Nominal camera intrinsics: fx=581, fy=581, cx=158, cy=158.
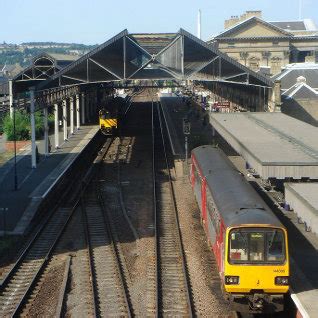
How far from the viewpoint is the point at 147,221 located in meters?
24.5

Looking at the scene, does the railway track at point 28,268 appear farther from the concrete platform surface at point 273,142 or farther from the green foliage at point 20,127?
the green foliage at point 20,127

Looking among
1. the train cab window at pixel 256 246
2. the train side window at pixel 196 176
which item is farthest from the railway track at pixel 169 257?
Answer: the train cab window at pixel 256 246

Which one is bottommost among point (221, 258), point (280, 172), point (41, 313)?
point (41, 313)

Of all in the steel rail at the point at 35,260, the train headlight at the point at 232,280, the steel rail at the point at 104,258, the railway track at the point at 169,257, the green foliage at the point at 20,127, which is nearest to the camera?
the train headlight at the point at 232,280

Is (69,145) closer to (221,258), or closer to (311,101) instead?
(311,101)

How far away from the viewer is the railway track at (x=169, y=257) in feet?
52.1

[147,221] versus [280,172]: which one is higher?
[280,172]

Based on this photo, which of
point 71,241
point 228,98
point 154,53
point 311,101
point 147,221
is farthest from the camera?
point 228,98

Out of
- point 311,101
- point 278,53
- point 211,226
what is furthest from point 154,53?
→ point 278,53

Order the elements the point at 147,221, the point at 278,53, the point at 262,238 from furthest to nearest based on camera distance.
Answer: the point at 278,53
the point at 147,221
the point at 262,238

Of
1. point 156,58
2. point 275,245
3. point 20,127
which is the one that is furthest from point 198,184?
point 20,127

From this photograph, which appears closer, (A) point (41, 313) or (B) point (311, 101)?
(A) point (41, 313)

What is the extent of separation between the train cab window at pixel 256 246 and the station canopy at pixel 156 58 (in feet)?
70.2

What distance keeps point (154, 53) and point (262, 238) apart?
24.3 meters
